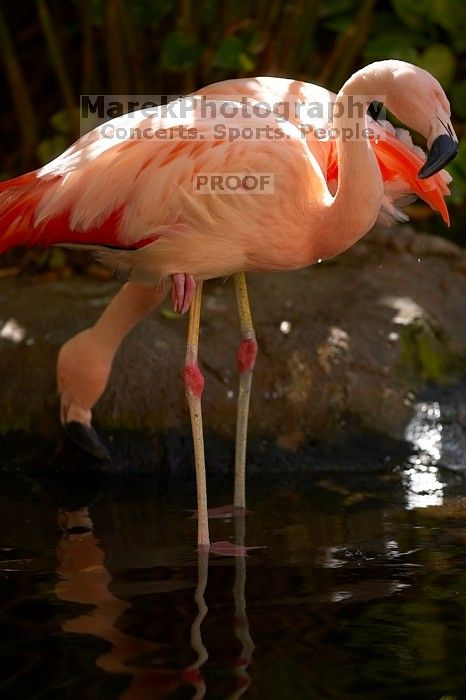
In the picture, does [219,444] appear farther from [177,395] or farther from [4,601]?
[4,601]

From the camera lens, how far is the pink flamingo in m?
3.50

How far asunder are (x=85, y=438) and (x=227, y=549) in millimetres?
1024

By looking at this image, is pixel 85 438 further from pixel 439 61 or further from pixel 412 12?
pixel 412 12

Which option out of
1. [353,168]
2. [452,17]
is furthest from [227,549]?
[452,17]

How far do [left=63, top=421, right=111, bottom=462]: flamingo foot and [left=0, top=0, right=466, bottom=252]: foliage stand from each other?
1.77 m

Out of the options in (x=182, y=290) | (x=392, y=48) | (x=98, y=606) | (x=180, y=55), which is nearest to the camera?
(x=98, y=606)

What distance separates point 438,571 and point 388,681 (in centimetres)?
81

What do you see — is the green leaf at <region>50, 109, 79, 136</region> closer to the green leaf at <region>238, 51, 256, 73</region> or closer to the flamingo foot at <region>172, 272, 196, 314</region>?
the green leaf at <region>238, 51, 256, 73</region>

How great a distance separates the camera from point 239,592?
315 centimetres

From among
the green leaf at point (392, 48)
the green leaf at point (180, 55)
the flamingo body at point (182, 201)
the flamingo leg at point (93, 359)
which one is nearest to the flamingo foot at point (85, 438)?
the flamingo leg at point (93, 359)

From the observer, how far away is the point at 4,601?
3062mm

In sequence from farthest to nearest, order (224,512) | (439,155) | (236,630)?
1. (224,512)
2. (439,155)
3. (236,630)

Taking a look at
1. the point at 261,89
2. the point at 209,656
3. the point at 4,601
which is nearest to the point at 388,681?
the point at 209,656

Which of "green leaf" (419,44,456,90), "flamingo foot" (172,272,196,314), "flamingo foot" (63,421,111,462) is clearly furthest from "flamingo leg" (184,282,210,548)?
"green leaf" (419,44,456,90)
